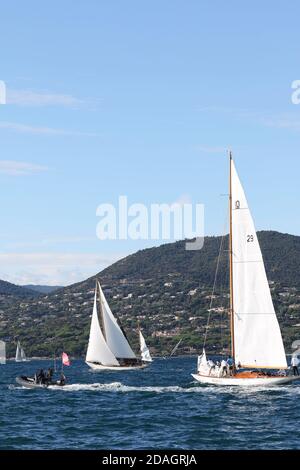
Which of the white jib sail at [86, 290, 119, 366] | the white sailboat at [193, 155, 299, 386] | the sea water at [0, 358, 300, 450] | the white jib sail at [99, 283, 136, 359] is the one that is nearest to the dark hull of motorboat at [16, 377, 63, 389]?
the sea water at [0, 358, 300, 450]

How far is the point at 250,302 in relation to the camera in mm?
63531

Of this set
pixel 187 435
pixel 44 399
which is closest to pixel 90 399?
pixel 44 399

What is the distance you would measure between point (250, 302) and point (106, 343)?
56241 millimetres

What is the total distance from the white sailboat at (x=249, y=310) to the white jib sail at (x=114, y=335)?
5292 centimetres

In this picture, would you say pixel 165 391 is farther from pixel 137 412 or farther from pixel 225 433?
pixel 225 433

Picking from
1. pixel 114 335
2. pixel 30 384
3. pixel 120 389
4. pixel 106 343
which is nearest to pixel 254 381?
pixel 120 389

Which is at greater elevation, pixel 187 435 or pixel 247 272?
pixel 247 272

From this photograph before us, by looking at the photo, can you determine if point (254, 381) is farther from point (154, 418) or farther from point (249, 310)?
point (154, 418)

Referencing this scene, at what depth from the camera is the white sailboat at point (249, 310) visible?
6300 centimetres

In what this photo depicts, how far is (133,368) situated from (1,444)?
7934 cm

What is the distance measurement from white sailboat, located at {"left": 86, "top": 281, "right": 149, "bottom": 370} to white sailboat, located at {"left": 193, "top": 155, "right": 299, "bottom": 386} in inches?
2083

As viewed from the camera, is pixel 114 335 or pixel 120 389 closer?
pixel 120 389

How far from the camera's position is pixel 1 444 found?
38938mm
